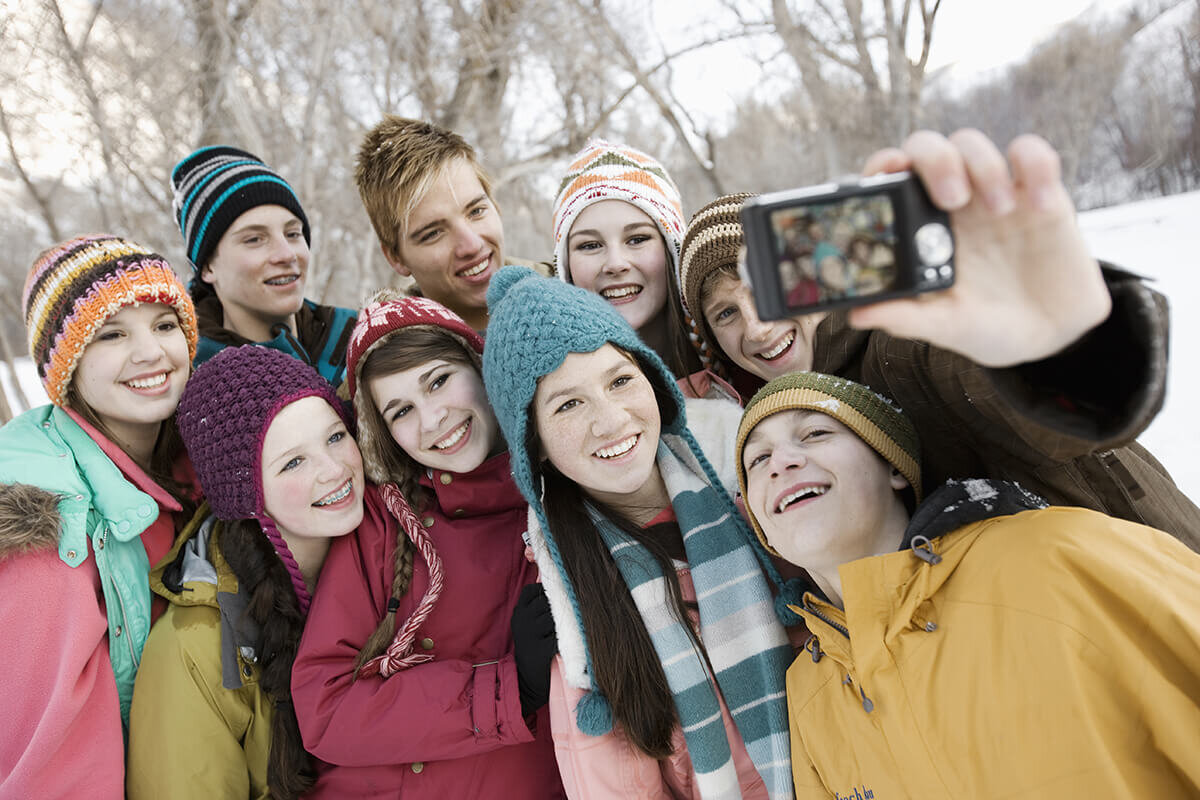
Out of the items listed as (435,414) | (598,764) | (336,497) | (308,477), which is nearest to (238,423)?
(308,477)

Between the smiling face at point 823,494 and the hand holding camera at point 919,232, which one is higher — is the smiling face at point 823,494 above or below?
below

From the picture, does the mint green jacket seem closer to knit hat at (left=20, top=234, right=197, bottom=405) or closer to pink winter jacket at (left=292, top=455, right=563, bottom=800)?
knit hat at (left=20, top=234, right=197, bottom=405)

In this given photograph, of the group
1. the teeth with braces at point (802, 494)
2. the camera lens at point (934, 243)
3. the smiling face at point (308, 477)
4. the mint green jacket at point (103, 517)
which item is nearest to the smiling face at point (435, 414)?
the smiling face at point (308, 477)

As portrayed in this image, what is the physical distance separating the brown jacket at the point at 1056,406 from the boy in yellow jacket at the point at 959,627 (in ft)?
0.27

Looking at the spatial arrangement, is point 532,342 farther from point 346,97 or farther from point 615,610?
point 346,97

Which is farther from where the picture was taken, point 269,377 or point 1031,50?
point 1031,50

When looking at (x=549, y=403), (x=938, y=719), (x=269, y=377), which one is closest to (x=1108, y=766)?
(x=938, y=719)

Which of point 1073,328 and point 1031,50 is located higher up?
point 1031,50

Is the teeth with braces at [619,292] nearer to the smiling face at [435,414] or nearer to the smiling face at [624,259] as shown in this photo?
the smiling face at [624,259]

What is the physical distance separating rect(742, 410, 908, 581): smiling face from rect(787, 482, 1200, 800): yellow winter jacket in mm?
161

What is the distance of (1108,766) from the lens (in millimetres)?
1113

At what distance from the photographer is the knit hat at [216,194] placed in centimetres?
311

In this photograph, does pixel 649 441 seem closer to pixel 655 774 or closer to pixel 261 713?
pixel 655 774

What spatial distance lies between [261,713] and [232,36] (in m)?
5.41
